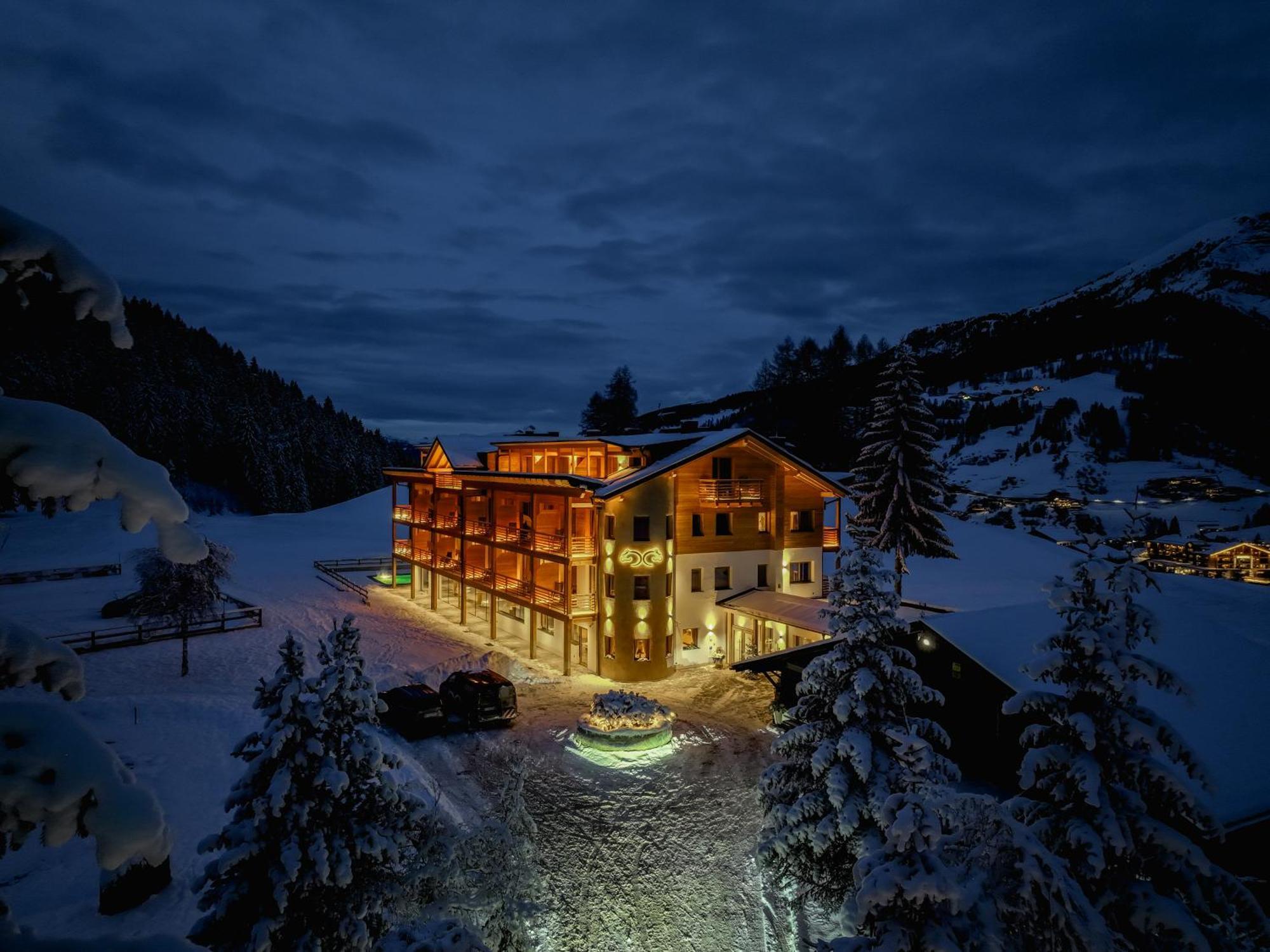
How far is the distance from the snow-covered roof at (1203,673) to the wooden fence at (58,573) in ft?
199

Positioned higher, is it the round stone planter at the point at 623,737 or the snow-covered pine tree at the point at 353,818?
the snow-covered pine tree at the point at 353,818

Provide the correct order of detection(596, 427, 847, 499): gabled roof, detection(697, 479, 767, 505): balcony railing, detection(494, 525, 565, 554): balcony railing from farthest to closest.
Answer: detection(697, 479, 767, 505): balcony railing < detection(494, 525, 565, 554): balcony railing < detection(596, 427, 847, 499): gabled roof

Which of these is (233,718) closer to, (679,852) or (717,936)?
(679,852)

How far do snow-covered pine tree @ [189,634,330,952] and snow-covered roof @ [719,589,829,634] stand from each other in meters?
20.8

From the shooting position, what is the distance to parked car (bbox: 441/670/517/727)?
2403 centimetres

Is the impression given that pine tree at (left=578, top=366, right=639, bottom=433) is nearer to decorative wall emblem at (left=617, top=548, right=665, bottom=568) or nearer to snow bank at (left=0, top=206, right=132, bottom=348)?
decorative wall emblem at (left=617, top=548, right=665, bottom=568)

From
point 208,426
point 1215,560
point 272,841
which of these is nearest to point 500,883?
point 272,841

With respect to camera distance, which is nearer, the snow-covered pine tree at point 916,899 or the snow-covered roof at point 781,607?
the snow-covered pine tree at point 916,899

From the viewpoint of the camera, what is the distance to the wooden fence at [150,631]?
3152 centimetres

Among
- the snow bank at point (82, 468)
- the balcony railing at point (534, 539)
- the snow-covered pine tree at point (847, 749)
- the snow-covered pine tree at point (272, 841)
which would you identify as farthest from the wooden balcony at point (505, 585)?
the snow bank at point (82, 468)

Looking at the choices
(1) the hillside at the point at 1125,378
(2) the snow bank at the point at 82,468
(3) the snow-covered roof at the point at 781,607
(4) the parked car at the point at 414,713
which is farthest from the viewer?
(1) the hillside at the point at 1125,378

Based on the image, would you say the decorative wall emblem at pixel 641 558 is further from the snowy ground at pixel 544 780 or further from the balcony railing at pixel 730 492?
the snowy ground at pixel 544 780

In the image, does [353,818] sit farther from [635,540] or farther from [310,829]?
[635,540]

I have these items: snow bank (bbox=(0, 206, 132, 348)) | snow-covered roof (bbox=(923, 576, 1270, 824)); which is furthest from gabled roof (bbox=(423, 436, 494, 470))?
snow bank (bbox=(0, 206, 132, 348))
